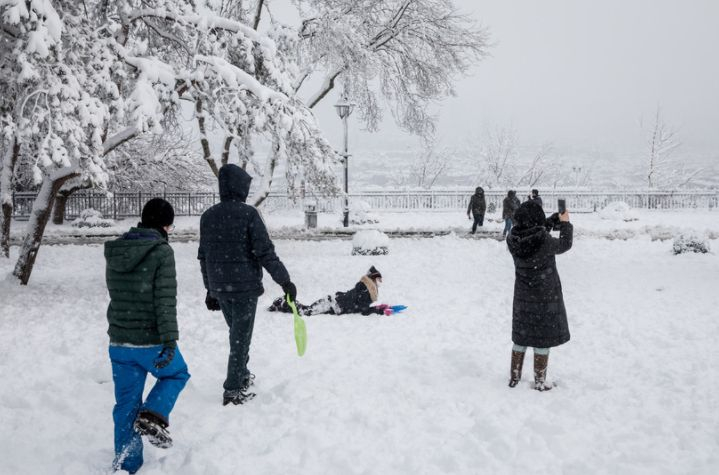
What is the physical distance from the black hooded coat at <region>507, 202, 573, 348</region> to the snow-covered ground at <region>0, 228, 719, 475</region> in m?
0.59

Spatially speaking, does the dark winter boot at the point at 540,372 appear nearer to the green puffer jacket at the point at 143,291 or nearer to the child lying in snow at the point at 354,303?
the green puffer jacket at the point at 143,291

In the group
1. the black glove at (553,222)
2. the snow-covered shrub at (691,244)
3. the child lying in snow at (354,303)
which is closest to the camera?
the black glove at (553,222)

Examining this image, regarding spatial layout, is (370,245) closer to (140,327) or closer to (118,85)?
(118,85)

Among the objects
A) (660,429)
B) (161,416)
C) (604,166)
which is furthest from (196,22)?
(604,166)

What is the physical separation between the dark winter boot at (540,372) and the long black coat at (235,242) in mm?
2450

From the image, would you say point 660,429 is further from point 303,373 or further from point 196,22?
point 196,22

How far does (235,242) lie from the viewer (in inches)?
173

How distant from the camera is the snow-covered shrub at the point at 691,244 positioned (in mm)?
13789

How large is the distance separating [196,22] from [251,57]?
1.10 metres

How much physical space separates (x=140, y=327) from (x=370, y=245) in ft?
38.4

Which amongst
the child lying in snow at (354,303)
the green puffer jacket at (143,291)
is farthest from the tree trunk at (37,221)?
the green puffer jacket at (143,291)

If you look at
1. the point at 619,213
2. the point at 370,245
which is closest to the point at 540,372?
the point at 370,245

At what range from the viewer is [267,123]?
9.59 meters

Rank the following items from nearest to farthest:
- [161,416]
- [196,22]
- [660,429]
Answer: [161,416], [660,429], [196,22]
